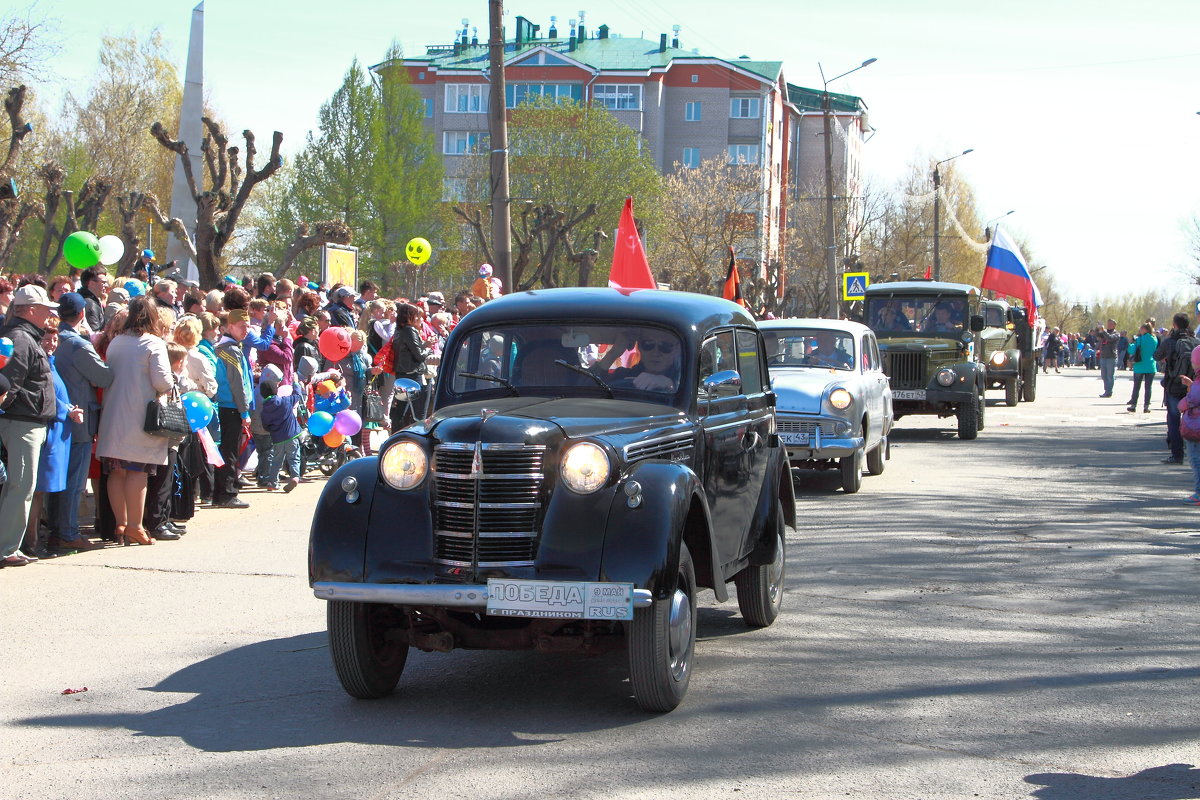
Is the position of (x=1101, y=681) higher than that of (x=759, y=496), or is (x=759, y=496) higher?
(x=759, y=496)

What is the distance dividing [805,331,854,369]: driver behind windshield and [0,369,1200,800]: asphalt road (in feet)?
16.7

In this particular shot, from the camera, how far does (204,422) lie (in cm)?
1110

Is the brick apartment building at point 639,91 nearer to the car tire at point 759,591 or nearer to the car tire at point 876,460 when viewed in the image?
the car tire at point 876,460

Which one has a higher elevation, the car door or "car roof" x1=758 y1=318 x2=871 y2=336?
"car roof" x1=758 y1=318 x2=871 y2=336

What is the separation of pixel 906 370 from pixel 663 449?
54.6 ft

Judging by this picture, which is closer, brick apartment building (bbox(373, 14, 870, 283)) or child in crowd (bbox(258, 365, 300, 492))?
child in crowd (bbox(258, 365, 300, 492))

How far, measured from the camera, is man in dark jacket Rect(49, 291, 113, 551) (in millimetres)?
10109

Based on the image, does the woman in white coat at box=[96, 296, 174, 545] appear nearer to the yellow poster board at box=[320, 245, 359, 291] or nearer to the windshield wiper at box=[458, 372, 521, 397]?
the windshield wiper at box=[458, 372, 521, 397]

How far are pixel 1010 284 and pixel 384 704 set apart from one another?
90.0ft

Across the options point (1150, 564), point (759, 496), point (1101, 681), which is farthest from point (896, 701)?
point (1150, 564)

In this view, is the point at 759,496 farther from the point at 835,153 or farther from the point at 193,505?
the point at 835,153

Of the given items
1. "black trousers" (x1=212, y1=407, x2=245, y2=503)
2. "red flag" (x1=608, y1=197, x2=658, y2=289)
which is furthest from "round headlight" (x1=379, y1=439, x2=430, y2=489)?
"black trousers" (x1=212, y1=407, x2=245, y2=503)

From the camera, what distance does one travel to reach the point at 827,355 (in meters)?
16.1

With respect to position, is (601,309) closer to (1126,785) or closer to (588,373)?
(588,373)
